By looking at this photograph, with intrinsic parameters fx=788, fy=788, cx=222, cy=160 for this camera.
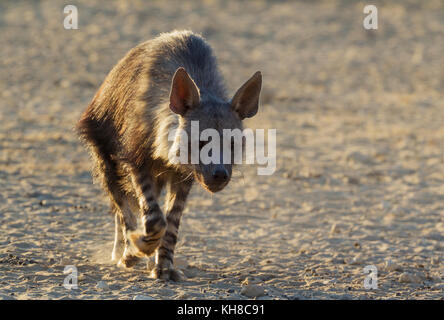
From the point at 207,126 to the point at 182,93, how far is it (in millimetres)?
295

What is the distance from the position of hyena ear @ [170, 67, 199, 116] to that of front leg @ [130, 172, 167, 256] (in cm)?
65

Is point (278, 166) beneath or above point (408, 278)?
above

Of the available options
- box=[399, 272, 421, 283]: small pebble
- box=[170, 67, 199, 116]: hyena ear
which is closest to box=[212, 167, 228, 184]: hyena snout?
box=[170, 67, 199, 116]: hyena ear

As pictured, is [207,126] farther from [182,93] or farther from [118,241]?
[118,241]

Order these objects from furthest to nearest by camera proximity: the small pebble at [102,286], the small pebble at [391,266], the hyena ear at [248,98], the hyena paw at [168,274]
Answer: the small pebble at [391,266] → the hyena paw at [168,274] → the hyena ear at [248,98] → the small pebble at [102,286]

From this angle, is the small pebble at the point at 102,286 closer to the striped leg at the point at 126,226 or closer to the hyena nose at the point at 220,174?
the striped leg at the point at 126,226

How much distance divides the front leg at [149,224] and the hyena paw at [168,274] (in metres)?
0.18

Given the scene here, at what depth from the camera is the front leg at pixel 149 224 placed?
5.32 m

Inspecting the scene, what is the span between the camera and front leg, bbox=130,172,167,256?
17.4 ft

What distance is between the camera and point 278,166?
29.6 feet

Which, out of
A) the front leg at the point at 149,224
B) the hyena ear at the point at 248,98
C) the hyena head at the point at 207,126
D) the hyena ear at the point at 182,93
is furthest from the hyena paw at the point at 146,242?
the hyena ear at the point at 248,98

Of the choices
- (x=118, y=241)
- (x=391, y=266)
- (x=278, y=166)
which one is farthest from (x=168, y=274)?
(x=278, y=166)

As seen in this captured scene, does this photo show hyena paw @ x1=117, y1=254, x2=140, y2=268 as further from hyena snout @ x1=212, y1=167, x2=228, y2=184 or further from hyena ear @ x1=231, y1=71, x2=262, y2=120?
hyena ear @ x1=231, y1=71, x2=262, y2=120

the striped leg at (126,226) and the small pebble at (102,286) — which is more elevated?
the striped leg at (126,226)
